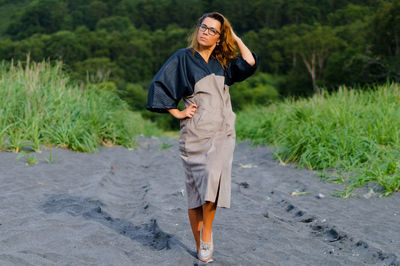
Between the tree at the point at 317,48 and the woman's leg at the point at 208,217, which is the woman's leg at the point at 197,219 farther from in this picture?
the tree at the point at 317,48

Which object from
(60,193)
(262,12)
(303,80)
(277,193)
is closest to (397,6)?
(303,80)

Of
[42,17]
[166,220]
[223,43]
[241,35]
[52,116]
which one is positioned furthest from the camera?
[42,17]

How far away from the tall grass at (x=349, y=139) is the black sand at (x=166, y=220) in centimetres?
30

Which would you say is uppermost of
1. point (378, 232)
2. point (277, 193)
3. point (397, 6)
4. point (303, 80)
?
point (397, 6)

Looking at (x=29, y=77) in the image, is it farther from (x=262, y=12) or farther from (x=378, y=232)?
(x=262, y=12)

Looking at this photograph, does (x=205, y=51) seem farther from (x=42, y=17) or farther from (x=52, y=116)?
(x=42, y=17)

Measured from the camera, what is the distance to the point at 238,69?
2525 millimetres

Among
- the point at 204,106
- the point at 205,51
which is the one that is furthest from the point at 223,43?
the point at 204,106

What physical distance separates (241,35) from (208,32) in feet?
104

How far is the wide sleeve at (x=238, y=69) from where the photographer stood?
2.51 m

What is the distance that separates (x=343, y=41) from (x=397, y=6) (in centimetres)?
1204

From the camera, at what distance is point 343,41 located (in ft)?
110

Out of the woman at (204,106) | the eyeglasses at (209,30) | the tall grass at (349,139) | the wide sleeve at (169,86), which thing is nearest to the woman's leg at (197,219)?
the woman at (204,106)

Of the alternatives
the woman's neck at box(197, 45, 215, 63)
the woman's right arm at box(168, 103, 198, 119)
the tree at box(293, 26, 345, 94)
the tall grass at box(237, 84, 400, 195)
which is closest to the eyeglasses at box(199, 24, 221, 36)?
the woman's neck at box(197, 45, 215, 63)
